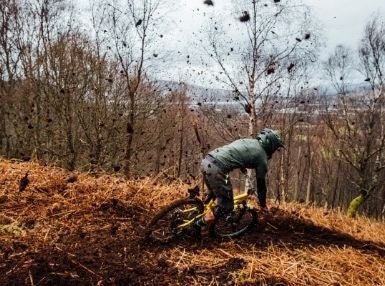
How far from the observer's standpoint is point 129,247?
537cm

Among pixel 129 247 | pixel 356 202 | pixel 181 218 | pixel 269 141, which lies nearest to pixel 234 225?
pixel 181 218

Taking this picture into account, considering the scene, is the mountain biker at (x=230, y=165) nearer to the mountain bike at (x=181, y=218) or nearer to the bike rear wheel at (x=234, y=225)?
the mountain bike at (x=181, y=218)

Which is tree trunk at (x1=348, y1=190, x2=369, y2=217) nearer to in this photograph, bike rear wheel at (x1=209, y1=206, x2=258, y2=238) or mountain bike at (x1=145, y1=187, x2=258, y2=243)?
bike rear wheel at (x1=209, y1=206, x2=258, y2=238)

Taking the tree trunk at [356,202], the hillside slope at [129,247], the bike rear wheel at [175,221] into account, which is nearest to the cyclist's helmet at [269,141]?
the bike rear wheel at [175,221]

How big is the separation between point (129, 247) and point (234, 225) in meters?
1.63

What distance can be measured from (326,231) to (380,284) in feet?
5.95

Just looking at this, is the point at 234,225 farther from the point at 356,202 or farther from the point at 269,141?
the point at 356,202

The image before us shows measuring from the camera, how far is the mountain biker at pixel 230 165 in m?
5.54

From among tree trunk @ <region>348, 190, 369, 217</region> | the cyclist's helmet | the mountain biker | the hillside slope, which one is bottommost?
tree trunk @ <region>348, 190, 369, 217</region>

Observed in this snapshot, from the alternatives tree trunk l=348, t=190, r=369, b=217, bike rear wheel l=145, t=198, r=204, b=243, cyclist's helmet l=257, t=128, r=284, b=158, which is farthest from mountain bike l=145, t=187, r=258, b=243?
tree trunk l=348, t=190, r=369, b=217

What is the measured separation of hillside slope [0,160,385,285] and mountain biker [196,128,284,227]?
0.60m

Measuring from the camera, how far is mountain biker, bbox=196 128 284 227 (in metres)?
5.54

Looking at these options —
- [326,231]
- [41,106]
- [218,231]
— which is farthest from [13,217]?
[41,106]

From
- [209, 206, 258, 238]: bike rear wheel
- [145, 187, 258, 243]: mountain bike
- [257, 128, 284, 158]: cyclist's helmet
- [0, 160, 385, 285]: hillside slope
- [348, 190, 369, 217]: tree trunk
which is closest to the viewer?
[0, 160, 385, 285]: hillside slope
